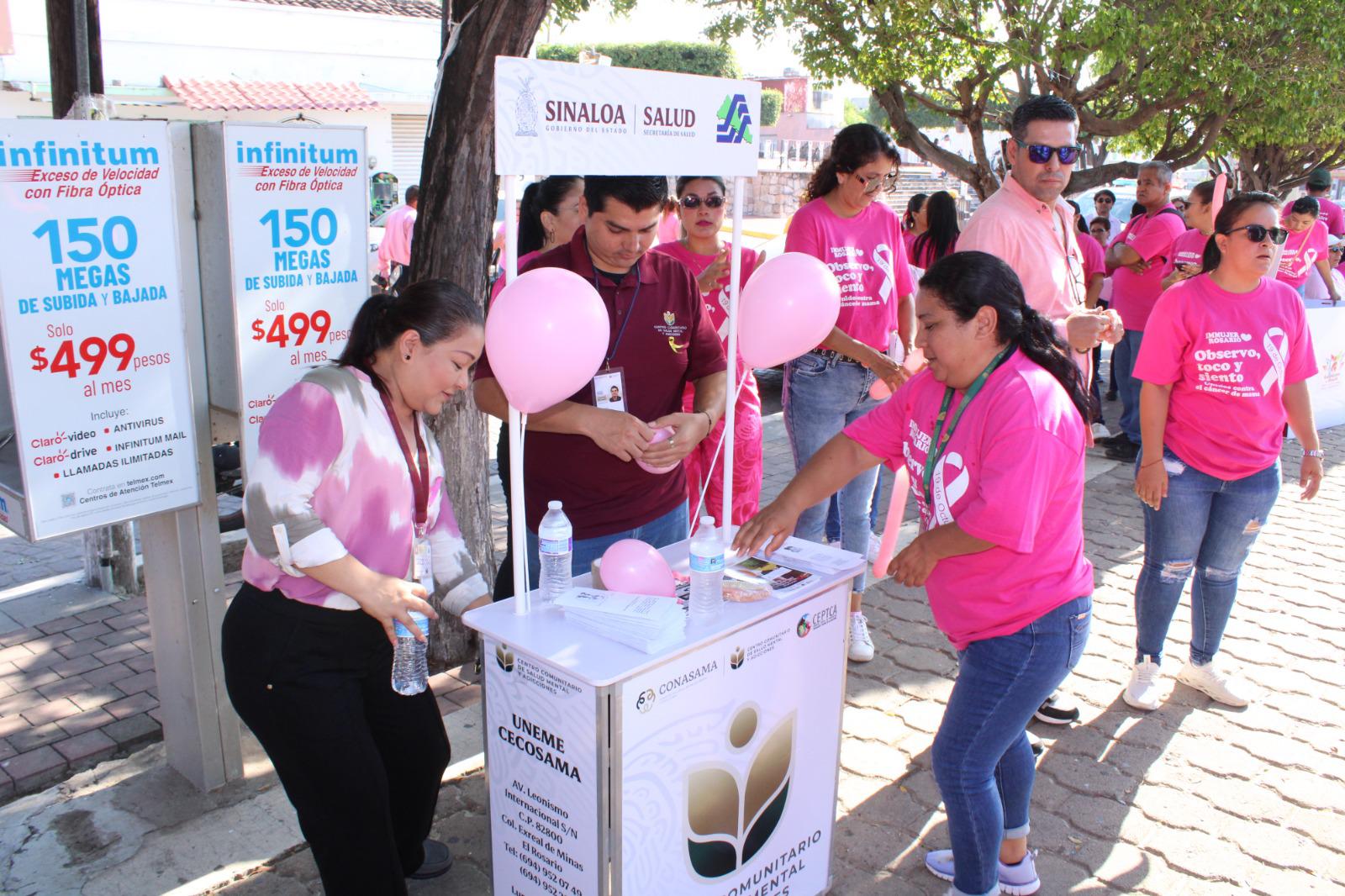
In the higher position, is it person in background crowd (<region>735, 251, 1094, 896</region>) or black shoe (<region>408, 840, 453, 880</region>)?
person in background crowd (<region>735, 251, 1094, 896</region>)

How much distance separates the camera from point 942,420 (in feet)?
8.46

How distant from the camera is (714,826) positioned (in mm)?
2504

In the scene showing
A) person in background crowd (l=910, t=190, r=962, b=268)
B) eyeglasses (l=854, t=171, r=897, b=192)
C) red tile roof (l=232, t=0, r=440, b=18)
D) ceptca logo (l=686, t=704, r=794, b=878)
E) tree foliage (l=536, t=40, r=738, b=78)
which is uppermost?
tree foliage (l=536, t=40, r=738, b=78)

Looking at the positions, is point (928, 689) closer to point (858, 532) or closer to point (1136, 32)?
point (858, 532)

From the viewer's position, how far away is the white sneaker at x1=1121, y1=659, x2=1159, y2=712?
405cm

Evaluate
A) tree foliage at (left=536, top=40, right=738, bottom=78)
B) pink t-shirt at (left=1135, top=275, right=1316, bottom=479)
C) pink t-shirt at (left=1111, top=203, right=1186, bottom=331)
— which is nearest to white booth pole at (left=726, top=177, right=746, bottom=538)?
pink t-shirt at (left=1135, top=275, right=1316, bottom=479)

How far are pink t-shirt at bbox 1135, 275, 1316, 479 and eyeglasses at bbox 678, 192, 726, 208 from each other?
175 centimetres

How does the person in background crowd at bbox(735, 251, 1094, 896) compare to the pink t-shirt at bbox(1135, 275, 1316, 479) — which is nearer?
the person in background crowd at bbox(735, 251, 1094, 896)

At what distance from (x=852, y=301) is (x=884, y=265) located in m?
0.23

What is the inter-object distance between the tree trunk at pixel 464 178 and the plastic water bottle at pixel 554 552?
1551mm

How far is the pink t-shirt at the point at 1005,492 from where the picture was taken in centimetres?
234

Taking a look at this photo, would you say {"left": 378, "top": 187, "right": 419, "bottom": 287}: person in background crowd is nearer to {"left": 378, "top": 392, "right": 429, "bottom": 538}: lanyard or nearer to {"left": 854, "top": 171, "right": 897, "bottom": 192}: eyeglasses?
{"left": 854, "top": 171, "right": 897, "bottom": 192}: eyeglasses

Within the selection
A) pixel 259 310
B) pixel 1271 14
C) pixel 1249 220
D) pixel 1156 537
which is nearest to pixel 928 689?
pixel 1156 537

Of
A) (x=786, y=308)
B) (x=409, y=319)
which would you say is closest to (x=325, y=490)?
(x=409, y=319)
